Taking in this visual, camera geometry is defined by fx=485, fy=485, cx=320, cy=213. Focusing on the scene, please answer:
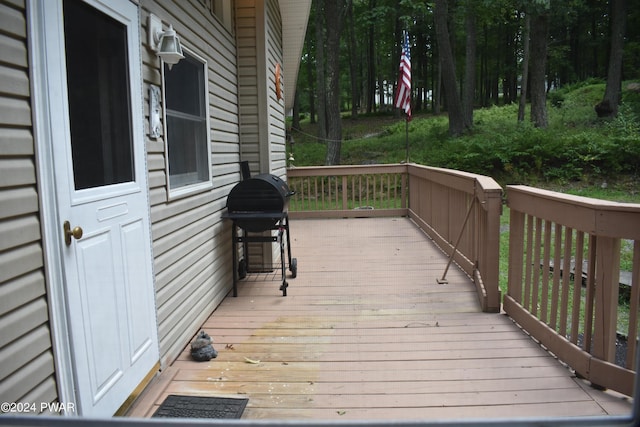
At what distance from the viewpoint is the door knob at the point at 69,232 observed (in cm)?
181

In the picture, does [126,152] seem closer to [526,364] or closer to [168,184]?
[168,184]

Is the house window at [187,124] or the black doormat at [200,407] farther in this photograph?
the house window at [187,124]

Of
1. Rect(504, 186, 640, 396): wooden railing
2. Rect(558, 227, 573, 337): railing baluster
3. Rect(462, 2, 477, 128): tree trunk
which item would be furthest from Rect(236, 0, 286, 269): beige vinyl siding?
Rect(462, 2, 477, 128): tree trunk

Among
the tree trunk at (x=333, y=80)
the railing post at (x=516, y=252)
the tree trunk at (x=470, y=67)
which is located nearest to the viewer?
the railing post at (x=516, y=252)

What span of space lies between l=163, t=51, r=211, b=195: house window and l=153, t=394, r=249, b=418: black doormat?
126 cm

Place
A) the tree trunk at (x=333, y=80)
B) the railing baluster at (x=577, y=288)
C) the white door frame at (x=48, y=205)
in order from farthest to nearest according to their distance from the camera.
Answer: the tree trunk at (x=333, y=80)
the railing baluster at (x=577, y=288)
the white door frame at (x=48, y=205)

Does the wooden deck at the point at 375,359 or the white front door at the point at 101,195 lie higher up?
the white front door at the point at 101,195

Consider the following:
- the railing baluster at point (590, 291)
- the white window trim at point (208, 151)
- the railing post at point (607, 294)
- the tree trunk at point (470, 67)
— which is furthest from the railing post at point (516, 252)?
the tree trunk at point (470, 67)

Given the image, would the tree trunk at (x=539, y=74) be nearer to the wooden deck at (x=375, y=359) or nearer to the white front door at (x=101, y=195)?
the wooden deck at (x=375, y=359)

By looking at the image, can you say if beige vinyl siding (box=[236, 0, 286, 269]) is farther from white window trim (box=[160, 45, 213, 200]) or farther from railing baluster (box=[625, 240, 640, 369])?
railing baluster (box=[625, 240, 640, 369])

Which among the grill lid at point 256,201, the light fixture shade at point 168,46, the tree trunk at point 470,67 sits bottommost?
the grill lid at point 256,201

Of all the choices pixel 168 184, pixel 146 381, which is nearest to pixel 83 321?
pixel 146 381

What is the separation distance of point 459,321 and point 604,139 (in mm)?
9468

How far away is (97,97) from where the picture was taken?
2229 millimetres
